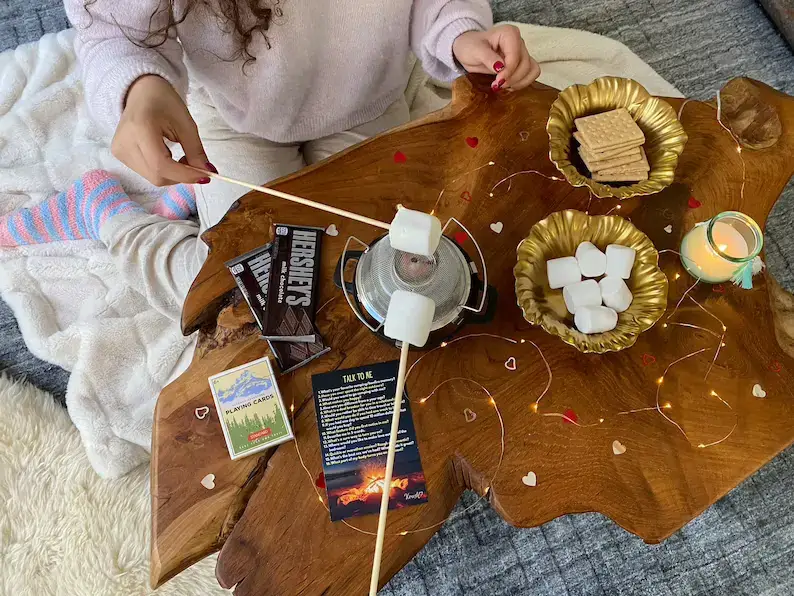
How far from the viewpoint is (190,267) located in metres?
0.99

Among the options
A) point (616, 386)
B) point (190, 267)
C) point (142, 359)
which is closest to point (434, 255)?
point (616, 386)

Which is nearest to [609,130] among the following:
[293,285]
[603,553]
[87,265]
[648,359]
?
[648,359]

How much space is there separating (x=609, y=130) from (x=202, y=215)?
0.65 metres

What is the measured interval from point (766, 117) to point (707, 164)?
13 centimetres

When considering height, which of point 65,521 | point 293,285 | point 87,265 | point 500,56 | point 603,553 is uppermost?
point 500,56

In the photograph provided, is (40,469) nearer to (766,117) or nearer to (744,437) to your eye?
(744,437)

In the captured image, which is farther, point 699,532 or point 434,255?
point 699,532

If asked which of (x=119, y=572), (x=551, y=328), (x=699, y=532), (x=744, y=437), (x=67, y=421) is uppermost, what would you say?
(x=551, y=328)

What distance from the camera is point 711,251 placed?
675 millimetres

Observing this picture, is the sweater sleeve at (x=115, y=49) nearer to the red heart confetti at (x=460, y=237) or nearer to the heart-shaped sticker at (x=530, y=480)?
the red heart confetti at (x=460, y=237)

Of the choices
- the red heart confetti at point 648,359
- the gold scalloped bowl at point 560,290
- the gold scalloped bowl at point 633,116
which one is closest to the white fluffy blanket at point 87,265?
the gold scalloped bowl at point 633,116

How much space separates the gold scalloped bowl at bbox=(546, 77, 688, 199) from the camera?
0.70 metres

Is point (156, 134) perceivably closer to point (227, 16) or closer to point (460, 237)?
point (227, 16)

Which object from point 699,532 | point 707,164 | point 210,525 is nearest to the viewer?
point 210,525
